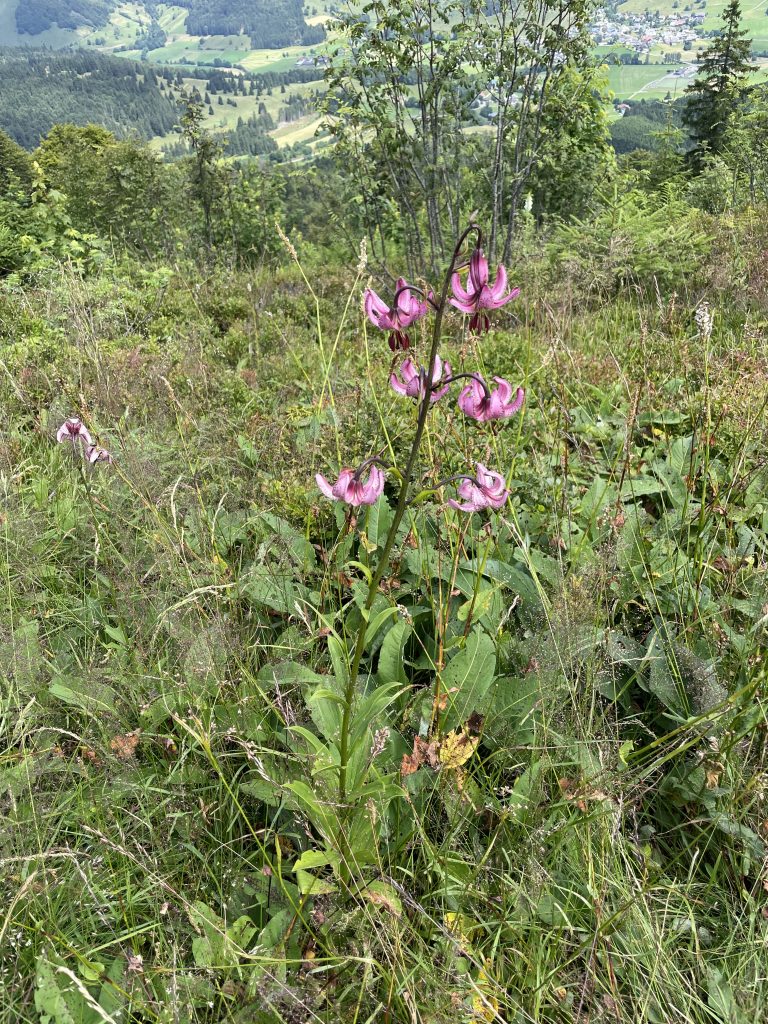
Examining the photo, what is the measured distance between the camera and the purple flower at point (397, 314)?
1.20m

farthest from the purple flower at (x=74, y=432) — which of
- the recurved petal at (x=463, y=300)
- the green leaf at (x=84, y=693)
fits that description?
the recurved petal at (x=463, y=300)

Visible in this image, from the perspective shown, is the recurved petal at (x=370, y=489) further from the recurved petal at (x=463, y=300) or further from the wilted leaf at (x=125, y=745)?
the wilted leaf at (x=125, y=745)

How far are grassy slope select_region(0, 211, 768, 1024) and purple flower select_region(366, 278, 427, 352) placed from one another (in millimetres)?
502

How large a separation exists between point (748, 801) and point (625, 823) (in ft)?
0.83

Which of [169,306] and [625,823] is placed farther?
[169,306]

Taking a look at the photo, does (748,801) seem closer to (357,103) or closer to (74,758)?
(74,758)

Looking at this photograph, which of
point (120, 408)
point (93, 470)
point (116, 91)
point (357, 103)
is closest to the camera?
point (93, 470)

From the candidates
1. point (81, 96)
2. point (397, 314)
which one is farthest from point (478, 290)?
point (81, 96)

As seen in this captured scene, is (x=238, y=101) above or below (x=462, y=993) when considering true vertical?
above

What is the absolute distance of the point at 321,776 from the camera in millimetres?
1365

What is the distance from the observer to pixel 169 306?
5582 mm

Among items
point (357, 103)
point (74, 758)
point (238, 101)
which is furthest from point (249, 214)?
point (238, 101)

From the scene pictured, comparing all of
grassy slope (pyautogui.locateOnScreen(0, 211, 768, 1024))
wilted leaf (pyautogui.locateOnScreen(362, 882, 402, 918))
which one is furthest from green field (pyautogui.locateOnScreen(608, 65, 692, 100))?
wilted leaf (pyautogui.locateOnScreen(362, 882, 402, 918))

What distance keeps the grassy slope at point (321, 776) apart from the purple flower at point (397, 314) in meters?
0.50
